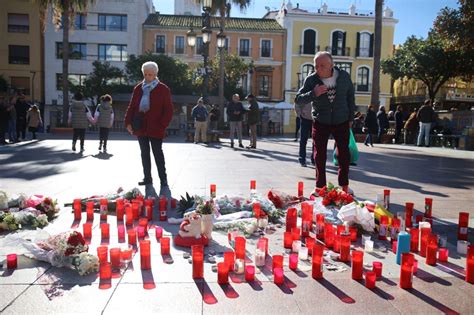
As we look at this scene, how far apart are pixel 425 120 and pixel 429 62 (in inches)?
793

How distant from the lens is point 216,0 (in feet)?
89.0

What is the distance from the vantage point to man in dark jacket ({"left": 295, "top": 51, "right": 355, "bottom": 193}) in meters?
5.83

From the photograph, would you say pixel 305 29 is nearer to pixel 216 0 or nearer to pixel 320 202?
pixel 216 0

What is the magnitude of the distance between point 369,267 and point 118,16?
43.8 metres

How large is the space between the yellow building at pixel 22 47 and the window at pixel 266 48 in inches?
823

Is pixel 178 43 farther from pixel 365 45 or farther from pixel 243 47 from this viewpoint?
pixel 365 45

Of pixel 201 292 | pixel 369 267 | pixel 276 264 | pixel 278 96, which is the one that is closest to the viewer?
pixel 201 292

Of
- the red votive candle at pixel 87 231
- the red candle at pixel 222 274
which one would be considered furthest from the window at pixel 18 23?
the red candle at pixel 222 274

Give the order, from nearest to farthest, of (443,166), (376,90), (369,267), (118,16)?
(369,267), (443,166), (376,90), (118,16)

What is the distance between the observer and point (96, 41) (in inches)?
1698

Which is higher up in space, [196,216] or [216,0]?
[216,0]

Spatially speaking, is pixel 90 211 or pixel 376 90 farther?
pixel 376 90

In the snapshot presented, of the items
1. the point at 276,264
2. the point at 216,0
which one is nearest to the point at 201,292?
the point at 276,264

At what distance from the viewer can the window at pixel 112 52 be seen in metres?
43.3
